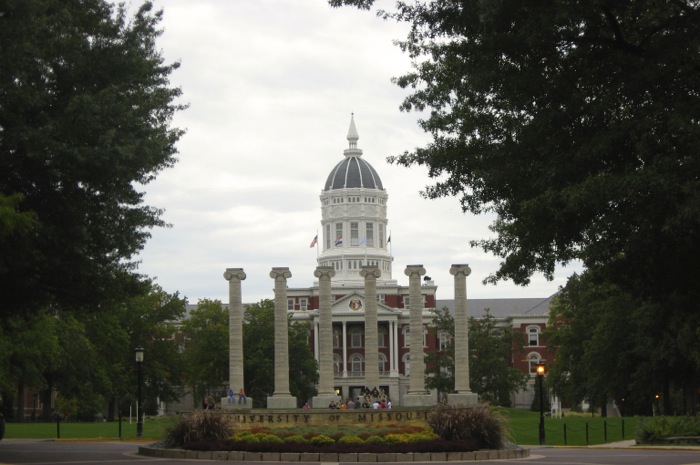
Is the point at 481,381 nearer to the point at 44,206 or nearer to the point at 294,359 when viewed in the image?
the point at 294,359

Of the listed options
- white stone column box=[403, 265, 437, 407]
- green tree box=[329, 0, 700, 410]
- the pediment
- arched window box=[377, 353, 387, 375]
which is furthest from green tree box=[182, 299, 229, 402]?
green tree box=[329, 0, 700, 410]

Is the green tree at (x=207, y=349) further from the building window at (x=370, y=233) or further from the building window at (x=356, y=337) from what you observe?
the building window at (x=370, y=233)

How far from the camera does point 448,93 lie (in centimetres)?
2888

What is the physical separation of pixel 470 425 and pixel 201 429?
29.0ft

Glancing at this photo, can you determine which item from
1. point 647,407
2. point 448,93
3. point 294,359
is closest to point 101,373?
point 294,359

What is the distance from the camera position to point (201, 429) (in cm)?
3544

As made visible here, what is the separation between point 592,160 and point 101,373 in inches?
2544

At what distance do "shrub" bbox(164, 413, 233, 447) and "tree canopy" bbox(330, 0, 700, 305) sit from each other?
12599 mm

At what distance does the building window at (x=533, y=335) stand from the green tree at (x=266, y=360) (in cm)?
4526

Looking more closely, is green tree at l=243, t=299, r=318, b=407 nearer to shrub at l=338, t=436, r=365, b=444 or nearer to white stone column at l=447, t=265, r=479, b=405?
white stone column at l=447, t=265, r=479, b=405

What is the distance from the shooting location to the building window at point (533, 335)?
148 m

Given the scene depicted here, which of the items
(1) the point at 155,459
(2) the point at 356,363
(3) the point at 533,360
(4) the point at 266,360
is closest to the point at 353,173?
(2) the point at 356,363

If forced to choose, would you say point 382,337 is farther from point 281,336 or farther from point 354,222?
point 281,336

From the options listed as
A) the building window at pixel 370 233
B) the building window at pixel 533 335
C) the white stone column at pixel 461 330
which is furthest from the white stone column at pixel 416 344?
the building window at pixel 370 233
